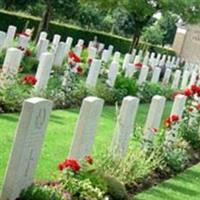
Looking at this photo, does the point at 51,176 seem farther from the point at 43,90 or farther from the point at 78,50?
the point at 78,50

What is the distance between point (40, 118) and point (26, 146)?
11.5 inches

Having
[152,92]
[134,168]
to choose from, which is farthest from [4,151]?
[152,92]

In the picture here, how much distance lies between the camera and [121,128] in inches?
357

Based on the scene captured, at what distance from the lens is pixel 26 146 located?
6684 mm

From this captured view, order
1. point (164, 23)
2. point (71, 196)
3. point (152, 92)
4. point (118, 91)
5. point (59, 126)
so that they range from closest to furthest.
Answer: point (71, 196), point (59, 126), point (118, 91), point (152, 92), point (164, 23)

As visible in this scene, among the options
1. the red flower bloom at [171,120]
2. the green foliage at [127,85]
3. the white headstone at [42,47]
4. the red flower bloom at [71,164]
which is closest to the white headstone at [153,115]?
A: the red flower bloom at [171,120]

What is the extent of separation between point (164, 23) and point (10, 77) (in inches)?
2743

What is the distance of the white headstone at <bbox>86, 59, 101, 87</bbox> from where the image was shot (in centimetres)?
1569

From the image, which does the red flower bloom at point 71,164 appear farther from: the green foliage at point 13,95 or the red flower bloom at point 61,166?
the green foliage at point 13,95

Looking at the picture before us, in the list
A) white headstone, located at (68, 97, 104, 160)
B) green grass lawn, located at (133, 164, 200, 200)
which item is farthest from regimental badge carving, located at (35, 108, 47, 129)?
green grass lawn, located at (133, 164, 200, 200)

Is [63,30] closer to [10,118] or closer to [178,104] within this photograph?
[178,104]

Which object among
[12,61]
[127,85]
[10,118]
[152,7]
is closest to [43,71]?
[12,61]

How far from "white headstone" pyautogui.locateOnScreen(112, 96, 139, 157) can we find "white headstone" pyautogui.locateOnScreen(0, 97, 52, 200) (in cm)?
216

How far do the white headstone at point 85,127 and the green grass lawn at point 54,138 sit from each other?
1.22 feet
